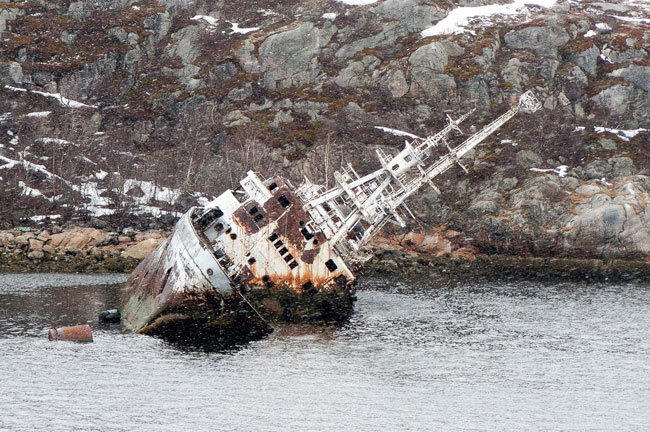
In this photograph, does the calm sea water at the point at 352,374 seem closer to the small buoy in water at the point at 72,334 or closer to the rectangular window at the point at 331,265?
the small buoy in water at the point at 72,334

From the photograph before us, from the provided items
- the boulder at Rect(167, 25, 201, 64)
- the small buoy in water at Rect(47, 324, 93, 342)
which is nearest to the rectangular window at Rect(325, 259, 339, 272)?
the small buoy in water at Rect(47, 324, 93, 342)

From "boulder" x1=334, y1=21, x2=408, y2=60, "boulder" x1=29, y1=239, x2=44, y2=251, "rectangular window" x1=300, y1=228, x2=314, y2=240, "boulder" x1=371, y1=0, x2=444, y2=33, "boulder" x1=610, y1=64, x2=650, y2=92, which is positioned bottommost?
"boulder" x1=610, y1=64, x2=650, y2=92

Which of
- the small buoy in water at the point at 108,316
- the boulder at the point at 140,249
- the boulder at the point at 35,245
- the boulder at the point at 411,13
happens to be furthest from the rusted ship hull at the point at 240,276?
the boulder at the point at 411,13

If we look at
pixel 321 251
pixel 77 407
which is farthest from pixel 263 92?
pixel 77 407

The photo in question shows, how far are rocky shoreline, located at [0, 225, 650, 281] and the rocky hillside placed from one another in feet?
10.9

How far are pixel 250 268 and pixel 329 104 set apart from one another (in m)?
62.9

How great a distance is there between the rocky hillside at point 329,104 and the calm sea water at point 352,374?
30897mm

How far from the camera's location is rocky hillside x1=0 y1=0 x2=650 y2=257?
76.9m

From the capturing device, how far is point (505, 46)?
108562 millimetres

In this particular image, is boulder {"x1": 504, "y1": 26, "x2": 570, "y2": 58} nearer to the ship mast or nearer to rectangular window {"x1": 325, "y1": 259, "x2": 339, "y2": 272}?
the ship mast

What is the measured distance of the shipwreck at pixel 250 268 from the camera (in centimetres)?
3850

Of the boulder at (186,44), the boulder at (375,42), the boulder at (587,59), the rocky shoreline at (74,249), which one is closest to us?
the rocky shoreline at (74,249)

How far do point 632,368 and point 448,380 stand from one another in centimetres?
978

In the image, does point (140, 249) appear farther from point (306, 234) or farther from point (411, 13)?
point (411, 13)
